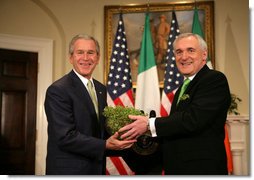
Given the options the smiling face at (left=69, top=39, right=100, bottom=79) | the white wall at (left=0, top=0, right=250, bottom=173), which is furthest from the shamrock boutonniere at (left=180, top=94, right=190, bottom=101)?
the smiling face at (left=69, top=39, right=100, bottom=79)

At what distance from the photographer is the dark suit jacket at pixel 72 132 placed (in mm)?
2059

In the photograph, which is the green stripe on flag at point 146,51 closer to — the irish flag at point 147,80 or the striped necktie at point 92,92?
the irish flag at point 147,80

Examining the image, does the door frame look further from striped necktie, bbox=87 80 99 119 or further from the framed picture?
the framed picture

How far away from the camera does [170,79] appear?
2.80 metres

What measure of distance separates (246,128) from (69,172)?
123 centimetres

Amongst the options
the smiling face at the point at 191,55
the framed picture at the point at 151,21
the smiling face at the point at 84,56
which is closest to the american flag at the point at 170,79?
→ the framed picture at the point at 151,21

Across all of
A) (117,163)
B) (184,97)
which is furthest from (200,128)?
(117,163)

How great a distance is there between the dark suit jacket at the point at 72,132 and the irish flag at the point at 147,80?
69 centimetres

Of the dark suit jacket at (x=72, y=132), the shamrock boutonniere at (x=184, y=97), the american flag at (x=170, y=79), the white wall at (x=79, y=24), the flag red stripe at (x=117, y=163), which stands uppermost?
the white wall at (x=79, y=24)

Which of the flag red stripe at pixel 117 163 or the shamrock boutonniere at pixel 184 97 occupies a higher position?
the shamrock boutonniere at pixel 184 97

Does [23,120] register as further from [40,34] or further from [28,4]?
[28,4]

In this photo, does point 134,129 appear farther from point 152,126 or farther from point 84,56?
point 84,56

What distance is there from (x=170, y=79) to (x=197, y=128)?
2.67 ft

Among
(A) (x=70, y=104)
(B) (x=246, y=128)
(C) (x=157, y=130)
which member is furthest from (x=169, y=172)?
(A) (x=70, y=104)
